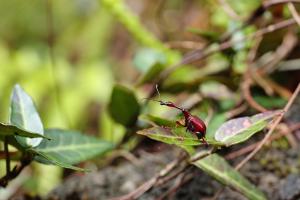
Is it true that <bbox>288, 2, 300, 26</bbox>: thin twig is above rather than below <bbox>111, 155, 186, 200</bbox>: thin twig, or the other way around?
above

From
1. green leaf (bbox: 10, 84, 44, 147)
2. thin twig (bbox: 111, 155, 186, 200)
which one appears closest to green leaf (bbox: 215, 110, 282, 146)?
thin twig (bbox: 111, 155, 186, 200)

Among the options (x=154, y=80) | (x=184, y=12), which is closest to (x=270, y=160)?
(x=154, y=80)

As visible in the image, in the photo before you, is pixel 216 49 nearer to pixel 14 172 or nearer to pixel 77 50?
pixel 14 172

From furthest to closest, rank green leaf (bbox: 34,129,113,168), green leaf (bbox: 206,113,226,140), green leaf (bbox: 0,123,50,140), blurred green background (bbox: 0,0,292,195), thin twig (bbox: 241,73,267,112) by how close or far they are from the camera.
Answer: blurred green background (bbox: 0,0,292,195), thin twig (bbox: 241,73,267,112), green leaf (bbox: 206,113,226,140), green leaf (bbox: 34,129,113,168), green leaf (bbox: 0,123,50,140)

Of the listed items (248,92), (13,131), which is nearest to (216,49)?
(248,92)

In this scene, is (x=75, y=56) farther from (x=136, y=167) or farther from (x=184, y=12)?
(x=136, y=167)

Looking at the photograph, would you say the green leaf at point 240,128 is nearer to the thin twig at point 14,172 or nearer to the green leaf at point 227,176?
the green leaf at point 227,176

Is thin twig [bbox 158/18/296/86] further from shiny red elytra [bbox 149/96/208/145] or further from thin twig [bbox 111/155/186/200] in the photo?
shiny red elytra [bbox 149/96/208/145]
